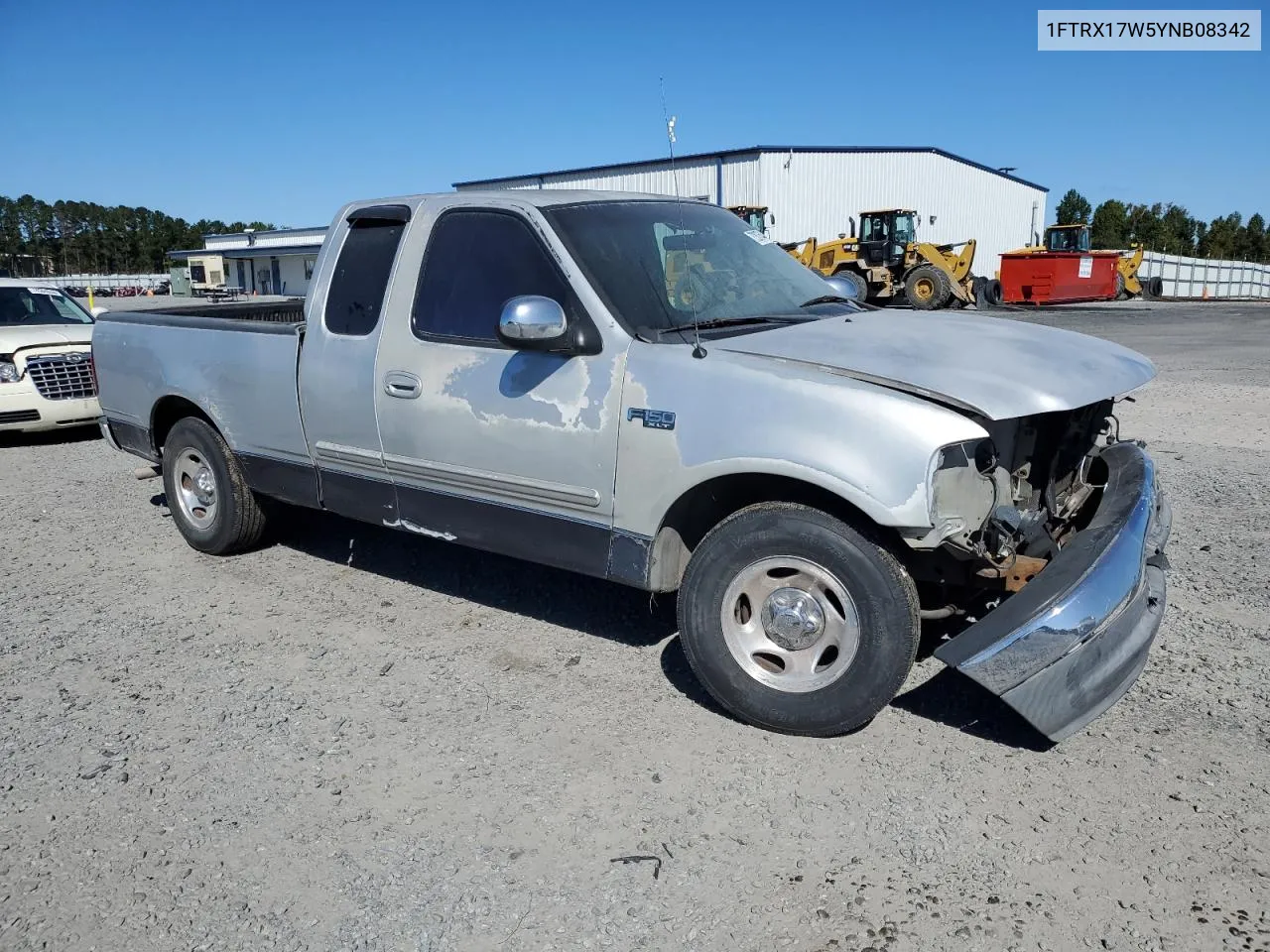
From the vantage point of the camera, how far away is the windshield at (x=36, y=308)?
10.6m

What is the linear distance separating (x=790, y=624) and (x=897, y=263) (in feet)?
90.4

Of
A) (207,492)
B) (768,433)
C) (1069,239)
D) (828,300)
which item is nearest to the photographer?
(768,433)

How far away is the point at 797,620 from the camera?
11.5 ft

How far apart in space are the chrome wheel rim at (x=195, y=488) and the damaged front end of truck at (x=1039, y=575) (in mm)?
4112

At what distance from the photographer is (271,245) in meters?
68.5

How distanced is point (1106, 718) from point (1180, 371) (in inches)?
471

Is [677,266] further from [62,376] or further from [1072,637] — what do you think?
[62,376]

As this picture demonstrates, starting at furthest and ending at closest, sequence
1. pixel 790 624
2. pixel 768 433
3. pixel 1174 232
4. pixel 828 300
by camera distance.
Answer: pixel 1174 232 < pixel 828 300 < pixel 790 624 < pixel 768 433

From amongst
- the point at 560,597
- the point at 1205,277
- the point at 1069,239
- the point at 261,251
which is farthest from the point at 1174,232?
the point at 560,597

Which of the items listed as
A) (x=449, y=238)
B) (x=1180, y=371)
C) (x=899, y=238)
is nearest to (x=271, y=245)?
(x=899, y=238)

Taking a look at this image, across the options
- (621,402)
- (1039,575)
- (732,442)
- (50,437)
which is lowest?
(50,437)

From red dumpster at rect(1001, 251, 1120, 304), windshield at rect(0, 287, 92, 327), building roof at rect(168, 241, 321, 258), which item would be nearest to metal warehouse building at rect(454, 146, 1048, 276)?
red dumpster at rect(1001, 251, 1120, 304)

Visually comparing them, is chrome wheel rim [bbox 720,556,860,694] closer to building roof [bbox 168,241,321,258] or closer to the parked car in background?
the parked car in background

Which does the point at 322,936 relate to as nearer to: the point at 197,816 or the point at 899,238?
the point at 197,816
